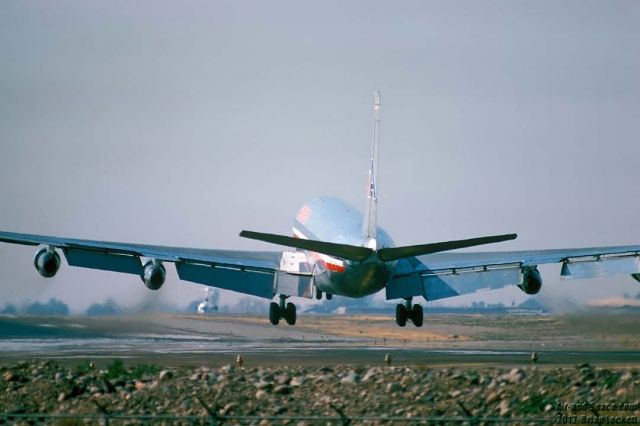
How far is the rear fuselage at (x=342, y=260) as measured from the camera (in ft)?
194

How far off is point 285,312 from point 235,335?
14741 mm

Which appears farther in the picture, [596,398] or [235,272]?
[235,272]

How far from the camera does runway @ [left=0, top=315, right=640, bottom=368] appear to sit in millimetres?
58438

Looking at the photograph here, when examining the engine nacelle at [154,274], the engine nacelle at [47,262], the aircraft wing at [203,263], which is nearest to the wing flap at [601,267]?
the aircraft wing at [203,263]

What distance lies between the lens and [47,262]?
62.2m

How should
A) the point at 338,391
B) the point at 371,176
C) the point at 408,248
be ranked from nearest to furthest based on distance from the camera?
the point at 338,391, the point at 408,248, the point at 371,176

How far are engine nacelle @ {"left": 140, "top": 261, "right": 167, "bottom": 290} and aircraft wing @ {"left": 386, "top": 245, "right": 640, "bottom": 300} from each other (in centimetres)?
1250

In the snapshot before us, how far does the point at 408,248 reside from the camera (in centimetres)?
5566

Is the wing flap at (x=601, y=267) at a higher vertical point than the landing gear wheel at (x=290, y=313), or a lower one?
higher

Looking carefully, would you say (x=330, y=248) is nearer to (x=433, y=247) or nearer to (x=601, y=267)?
(x=433, y=247)

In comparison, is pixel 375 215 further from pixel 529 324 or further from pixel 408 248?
pixel 529 324

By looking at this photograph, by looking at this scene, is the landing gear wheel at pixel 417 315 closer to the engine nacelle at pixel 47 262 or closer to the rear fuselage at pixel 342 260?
the rear fuselage at pixel 342 260

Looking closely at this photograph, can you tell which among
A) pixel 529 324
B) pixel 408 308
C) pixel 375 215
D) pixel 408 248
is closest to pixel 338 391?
pixel 408 248

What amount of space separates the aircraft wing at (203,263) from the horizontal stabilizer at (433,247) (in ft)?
39.3
